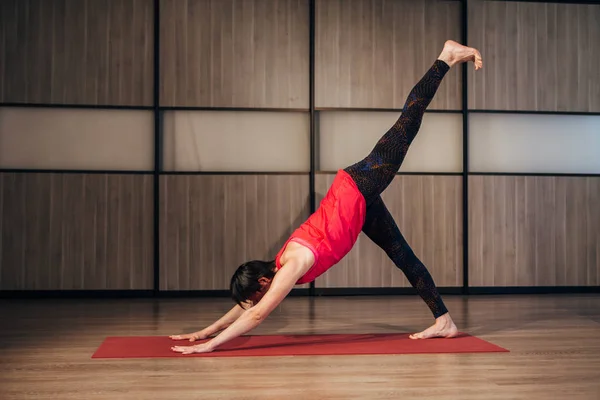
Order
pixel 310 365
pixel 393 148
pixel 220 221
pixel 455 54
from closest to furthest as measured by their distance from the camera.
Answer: pixel 310 365 → pixel 393 148 → pixel 455 54 → pixel 220 221

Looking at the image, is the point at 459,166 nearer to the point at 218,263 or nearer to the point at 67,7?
the point at 218,263

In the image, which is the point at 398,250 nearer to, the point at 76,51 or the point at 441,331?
the point at 441,331

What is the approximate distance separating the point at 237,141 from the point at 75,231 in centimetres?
147

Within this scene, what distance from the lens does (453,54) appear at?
135 inches

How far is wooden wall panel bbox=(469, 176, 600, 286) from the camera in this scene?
5559 millimetres

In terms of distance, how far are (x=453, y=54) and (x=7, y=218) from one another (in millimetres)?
3662

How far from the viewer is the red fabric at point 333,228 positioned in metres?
2.98

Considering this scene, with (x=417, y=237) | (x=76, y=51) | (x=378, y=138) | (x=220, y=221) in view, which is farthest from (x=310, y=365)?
(x=76, y=51)

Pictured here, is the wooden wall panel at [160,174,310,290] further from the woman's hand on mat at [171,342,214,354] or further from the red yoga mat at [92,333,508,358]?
the woman's hand on mat at [171,342,214,354]

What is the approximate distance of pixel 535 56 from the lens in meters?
5.66

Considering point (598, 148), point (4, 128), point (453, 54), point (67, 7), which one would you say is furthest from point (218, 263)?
point (598, 148)

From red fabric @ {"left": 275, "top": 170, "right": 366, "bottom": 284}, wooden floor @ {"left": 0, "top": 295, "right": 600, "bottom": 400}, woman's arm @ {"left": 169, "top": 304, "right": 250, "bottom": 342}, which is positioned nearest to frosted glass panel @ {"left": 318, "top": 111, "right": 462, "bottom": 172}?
wooden floor @ {"left": 0, "top": 295, "right": 600, "bottom": 400}

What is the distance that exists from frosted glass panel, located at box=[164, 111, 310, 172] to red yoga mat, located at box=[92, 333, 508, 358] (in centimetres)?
223

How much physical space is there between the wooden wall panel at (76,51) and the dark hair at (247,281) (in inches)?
110
